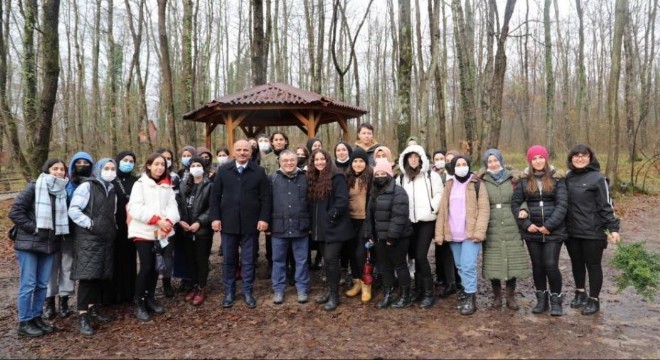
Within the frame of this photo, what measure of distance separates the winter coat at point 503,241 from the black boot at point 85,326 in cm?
405

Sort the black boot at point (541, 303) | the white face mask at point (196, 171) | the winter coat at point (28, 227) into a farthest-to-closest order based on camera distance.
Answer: the white face mask at point (196, 171) → the black boot at point (541, 303) → the winter coat at point (28, 227)

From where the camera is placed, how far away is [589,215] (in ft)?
13.5

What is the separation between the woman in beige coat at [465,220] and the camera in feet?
14.2

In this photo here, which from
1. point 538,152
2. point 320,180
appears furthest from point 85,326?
point 538,152

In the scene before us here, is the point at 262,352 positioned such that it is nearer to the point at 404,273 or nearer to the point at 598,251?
the point at 404,273

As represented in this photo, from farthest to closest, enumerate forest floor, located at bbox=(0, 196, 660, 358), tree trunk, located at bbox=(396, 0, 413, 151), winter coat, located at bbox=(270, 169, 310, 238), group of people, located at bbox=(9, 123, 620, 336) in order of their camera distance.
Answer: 1. tree trunk, located at bbox=(396, 0, 413, 151)
2. winter coat, located at bbox=(270, 169, 310, 238)
3. group of people, located at bbox=(9, 123, 620, 336)
4. forest floor, located at bbox=(0, 196, 660, 358)

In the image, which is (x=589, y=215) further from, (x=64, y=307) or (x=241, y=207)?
(x=64, y=307)

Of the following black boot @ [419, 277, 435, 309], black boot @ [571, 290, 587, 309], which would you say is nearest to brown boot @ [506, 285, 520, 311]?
black boot @ [571, 290, 587, 309]

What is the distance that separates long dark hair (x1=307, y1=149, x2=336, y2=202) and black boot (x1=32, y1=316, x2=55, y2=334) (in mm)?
2917

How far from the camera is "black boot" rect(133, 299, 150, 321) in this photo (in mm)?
4379

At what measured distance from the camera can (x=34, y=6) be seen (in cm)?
1047

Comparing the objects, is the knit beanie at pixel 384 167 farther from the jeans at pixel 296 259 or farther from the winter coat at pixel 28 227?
the winter coat at pixel 28 227

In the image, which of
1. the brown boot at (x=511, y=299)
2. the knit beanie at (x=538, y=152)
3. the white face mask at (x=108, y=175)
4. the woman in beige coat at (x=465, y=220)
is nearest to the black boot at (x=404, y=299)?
the woman in beige coat at (x=465, y=220)

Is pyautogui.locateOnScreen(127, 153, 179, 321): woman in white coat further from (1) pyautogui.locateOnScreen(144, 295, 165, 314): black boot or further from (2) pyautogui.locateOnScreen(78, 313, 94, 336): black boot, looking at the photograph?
(2) pyautogui.locateOnScreen(78, 313, 94, 336): black boot
